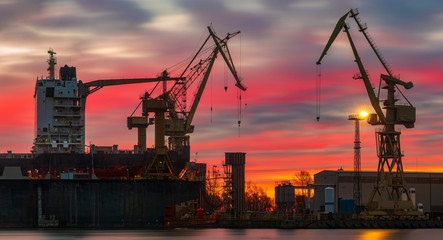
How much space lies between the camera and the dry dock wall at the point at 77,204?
12962cm

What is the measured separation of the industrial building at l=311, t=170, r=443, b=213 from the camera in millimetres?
162000

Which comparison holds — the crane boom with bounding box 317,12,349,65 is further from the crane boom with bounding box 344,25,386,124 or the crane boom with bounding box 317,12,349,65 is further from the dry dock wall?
the dry dock wall

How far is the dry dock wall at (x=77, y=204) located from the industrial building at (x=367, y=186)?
38.3 metres

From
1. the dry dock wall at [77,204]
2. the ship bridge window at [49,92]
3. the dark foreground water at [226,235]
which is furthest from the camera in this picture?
the ship bridge window at [49,92]

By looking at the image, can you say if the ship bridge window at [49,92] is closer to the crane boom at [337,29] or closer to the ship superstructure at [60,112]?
the ship superstructure at [60,112]

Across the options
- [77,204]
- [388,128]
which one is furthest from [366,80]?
[77,204]

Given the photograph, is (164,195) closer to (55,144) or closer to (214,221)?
(214,221)

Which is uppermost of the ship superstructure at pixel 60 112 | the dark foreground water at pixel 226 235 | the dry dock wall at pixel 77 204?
the ship superstructure at pixel 60 112

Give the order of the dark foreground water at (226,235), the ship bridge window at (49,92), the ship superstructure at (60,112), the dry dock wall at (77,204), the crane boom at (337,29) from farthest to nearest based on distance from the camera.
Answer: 1. the ship bridge window at (49,92)
2. the ship superstructure at (60,112)
3. the crane boom at (337,29)
4. the dry dock wall at (77,204)
5. the dark foreground water at (226,235)

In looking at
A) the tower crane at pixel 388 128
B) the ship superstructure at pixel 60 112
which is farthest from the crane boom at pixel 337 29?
the ship superstructure at pixel 60 112

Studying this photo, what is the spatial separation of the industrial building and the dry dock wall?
3828 centimetres

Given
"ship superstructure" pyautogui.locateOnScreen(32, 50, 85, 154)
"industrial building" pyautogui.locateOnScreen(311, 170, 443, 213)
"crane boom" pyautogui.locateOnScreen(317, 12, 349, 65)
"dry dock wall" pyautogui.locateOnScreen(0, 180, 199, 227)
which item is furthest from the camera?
"ship superstructure" pyautogui.locateOnScreen(32, 50, 85, 154)

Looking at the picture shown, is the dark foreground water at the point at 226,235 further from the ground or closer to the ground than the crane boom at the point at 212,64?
closer to the ground

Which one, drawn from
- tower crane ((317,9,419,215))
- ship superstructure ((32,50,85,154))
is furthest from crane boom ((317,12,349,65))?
ship superstructure ((32,50,85,154))
